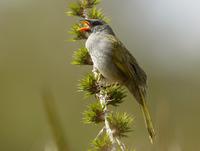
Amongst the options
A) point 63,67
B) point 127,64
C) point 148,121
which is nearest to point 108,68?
point 127,64

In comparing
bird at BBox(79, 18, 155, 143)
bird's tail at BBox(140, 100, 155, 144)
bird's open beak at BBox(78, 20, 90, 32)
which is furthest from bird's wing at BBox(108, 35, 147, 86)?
bird's open beak at BBox(78, 20, 90, 32)

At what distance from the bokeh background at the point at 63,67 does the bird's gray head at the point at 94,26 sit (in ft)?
13.1

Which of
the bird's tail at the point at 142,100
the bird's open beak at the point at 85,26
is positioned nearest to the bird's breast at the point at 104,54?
the bird's tail at the point at 142,100

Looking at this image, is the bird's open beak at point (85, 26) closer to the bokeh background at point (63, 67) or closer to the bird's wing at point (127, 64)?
the bird's wing at point (127, 64)

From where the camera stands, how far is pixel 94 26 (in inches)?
168

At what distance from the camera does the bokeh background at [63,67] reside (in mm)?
11719

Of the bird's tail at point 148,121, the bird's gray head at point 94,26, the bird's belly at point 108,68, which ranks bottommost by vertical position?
the bird's belly at point 108,68

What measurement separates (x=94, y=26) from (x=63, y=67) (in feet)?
36.7

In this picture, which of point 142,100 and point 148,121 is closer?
point 148,121

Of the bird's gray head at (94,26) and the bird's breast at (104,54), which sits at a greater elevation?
the bird's gray head at (94,26)

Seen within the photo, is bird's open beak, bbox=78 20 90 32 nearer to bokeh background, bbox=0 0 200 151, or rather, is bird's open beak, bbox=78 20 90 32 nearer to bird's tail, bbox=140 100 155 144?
bird's tail, bbox=140 100 155 144

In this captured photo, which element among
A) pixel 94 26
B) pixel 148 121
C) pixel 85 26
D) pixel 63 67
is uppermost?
pixel 85 26

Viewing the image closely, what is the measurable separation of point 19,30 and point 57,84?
450 cm

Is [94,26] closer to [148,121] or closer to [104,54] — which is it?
[104,54]
